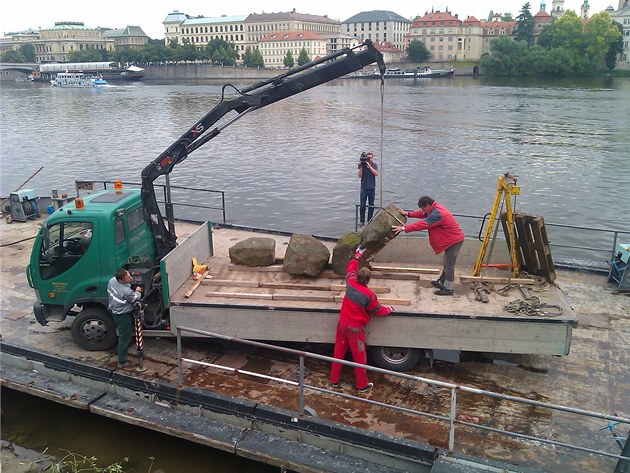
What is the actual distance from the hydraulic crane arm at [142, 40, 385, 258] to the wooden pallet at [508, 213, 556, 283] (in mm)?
3679

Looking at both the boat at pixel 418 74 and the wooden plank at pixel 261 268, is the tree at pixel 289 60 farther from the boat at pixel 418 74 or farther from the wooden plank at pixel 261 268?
the wooden plank at pixel 261 268

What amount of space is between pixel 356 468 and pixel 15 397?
620cm

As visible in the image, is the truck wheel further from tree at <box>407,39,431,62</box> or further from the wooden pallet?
tree at <box>407,39,431,62</box>

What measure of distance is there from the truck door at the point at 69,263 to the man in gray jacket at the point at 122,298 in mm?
682

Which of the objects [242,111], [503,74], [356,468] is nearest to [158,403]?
[356,468]

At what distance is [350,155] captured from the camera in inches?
1414

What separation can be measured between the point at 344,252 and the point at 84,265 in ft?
13.7

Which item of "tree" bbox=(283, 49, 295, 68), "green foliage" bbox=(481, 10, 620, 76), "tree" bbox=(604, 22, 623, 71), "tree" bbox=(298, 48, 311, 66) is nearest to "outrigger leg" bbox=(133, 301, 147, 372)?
"green foliage" bbox=(481, 10, 620, 76)

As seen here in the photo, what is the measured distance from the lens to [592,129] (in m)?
44.7

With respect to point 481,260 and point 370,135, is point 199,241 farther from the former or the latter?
point 370,135

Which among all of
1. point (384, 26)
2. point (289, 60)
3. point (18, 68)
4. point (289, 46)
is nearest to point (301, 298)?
point (289, 60)

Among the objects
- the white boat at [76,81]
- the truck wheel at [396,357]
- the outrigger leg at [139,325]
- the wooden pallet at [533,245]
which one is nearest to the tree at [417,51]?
the white boat at [76,81]

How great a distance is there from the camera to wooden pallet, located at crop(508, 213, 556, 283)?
28.8 feet

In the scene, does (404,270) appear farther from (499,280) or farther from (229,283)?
(229,283)
